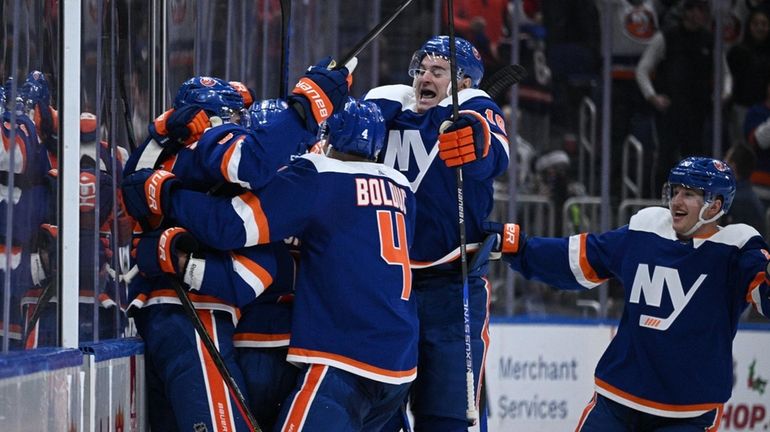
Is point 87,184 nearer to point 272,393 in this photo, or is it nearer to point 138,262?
point 138,262

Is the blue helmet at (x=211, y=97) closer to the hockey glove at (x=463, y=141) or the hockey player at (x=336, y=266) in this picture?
the hockey player at (x=336, y=266)

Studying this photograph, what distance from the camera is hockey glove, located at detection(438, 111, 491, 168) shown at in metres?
3.41

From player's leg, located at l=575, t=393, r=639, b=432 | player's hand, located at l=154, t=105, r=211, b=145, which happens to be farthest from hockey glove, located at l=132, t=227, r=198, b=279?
player's leg, located at l=575, t=393, r=639, b=432

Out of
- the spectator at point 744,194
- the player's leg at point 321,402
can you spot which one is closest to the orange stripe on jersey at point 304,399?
the player's leg at point 321,402

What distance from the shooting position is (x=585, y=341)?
19.7 ft

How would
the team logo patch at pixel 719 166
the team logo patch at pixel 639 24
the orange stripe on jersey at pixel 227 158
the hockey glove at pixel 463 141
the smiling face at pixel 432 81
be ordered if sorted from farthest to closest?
the team logo patch at pixel 639 24
the team logo patch at pixel 719 166
the smiling face at pixel 432 81
the hockey glove at pixel 463 141
the orange stripe on jersey at pixel 227 158

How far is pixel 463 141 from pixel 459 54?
1.29ft

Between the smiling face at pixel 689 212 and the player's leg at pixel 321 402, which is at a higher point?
the smiling face at pixel 689 212

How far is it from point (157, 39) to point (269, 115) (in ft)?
1.78

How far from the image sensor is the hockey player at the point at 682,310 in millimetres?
3779

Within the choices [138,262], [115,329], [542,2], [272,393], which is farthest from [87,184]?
[542,2]

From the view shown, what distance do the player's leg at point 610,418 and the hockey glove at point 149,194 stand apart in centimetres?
154

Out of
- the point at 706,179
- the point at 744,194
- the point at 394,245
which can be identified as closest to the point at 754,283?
the point at 706,179

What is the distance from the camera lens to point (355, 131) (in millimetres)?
3049
